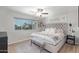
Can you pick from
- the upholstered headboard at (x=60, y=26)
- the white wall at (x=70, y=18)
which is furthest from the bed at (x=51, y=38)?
the white wall at (x=70, y=18)

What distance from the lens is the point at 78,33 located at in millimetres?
1462

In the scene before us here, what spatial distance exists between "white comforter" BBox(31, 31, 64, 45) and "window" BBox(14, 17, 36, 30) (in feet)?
A: 0.57

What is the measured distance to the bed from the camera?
1.42m

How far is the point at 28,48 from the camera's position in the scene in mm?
1484

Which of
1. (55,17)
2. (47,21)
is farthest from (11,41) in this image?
(55,17)

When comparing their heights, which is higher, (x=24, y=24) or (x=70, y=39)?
(x=24, y=24)

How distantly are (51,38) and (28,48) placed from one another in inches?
20.0

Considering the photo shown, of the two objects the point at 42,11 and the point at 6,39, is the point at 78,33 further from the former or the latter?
the point at 6,39

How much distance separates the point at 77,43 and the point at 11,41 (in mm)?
1312

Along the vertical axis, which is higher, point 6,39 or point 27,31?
point 27,31

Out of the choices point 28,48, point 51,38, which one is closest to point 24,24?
point 28,48

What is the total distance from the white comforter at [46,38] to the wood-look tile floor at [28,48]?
160 millimetres

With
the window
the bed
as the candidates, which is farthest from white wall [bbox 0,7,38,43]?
the bed

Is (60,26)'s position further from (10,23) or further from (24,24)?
(10,23)
